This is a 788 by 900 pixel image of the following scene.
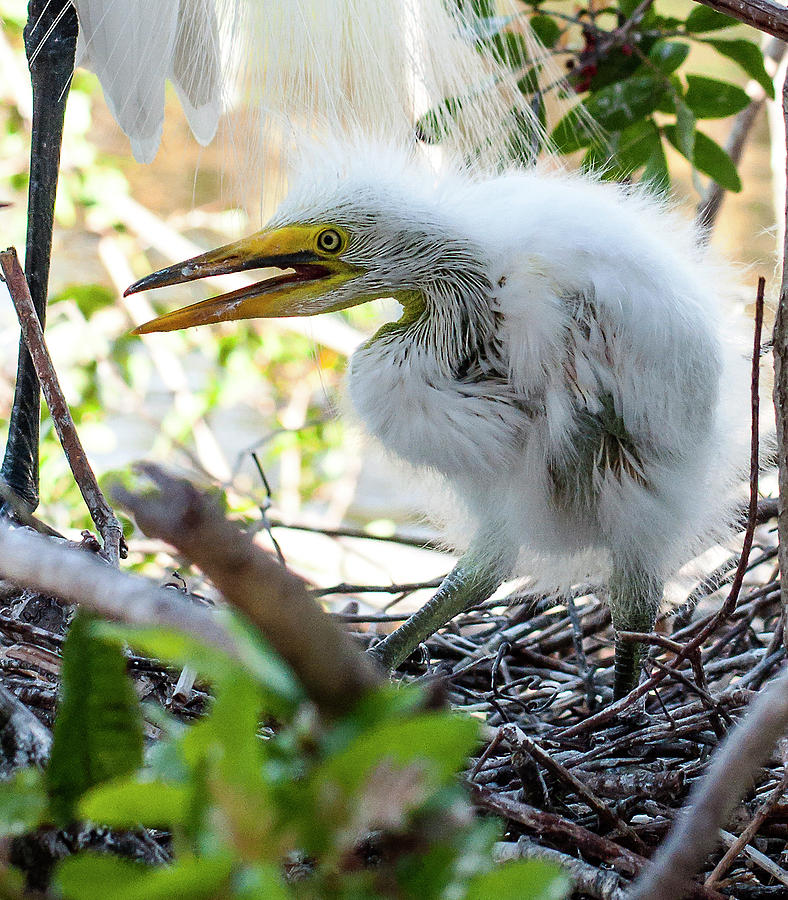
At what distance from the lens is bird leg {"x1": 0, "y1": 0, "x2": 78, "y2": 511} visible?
3.95 ft

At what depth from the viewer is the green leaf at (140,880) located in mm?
323

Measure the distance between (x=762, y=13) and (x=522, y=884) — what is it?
1.85 feet

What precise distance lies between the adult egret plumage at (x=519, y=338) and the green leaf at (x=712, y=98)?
0.38m

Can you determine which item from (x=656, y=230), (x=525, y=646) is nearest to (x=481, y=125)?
(x=656, y=230)

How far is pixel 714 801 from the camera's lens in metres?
0.36

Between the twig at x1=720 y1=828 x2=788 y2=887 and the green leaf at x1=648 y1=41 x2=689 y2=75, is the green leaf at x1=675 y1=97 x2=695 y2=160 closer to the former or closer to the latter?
the green leaf at x1=648 y1=41 x2=689 y2=75

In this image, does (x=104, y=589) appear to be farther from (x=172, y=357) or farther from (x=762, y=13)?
(x=172, y=357)

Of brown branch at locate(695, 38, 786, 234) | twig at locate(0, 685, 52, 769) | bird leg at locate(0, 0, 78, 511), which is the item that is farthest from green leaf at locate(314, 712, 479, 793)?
brown branch at locate(695, 38, 786, 234)

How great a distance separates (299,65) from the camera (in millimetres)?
1291

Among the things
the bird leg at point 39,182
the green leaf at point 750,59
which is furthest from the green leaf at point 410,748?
the green leaf at point 750,59

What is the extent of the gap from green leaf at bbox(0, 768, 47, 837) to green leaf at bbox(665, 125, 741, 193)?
124 cm

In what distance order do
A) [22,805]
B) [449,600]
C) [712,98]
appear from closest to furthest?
[22,805]
[449,600]
[712,98]

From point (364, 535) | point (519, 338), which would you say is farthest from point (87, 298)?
point (519, 338)

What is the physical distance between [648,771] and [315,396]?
2901 mm
